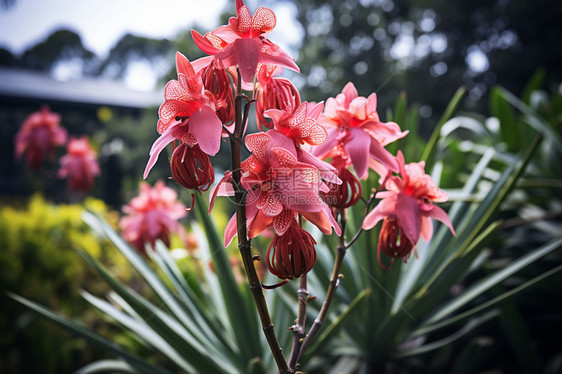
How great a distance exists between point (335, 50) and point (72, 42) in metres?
13.5

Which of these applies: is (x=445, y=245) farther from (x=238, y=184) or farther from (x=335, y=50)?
(x=335, y=50)

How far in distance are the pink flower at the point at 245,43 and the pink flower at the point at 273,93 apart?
0.04 metres

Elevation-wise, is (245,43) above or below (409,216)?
above

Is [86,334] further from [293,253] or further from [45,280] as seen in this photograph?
[45,280]

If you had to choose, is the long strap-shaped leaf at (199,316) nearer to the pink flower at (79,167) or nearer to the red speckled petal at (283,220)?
the red speckled petal at (283,220)

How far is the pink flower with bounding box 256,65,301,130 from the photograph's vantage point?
17.5 inches

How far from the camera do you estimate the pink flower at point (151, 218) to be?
1.33 metres

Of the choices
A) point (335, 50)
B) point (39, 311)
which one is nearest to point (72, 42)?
point (335, 50)

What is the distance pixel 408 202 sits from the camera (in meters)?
0.51

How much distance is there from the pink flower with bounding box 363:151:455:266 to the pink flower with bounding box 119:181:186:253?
3.18 ft

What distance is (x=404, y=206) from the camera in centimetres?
51

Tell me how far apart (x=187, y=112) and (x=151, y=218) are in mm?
1035

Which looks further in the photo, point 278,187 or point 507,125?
point 507,125

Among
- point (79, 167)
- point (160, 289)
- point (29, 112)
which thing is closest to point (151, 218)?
point (160, 289)
